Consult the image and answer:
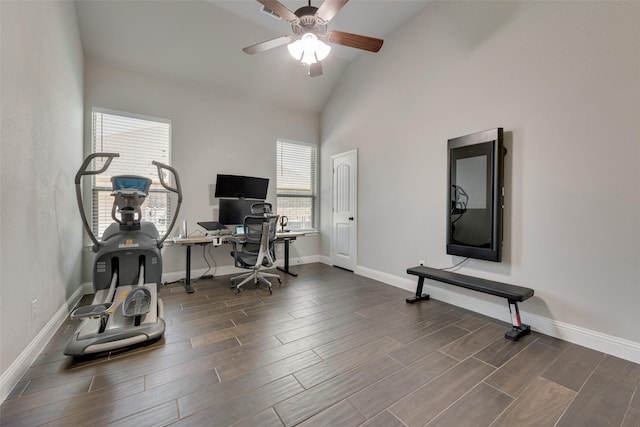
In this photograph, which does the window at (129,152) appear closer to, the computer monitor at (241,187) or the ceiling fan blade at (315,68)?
the computer monitor at (241,187)

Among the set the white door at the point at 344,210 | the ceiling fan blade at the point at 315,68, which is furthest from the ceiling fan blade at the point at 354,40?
the white door at the point at 344,210

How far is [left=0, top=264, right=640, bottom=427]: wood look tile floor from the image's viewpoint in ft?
4.87

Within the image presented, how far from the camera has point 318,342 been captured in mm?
2299

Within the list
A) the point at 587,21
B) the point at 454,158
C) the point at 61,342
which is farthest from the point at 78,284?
the point at 587,21

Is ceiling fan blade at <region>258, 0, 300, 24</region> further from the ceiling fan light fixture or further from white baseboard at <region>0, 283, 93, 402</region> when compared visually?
white baseboard at <region>0, 283, 93, 402</region>

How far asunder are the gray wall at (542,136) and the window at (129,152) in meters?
3.51

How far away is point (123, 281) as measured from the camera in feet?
9.04

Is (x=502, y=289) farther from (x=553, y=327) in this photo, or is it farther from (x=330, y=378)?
(x=330, y=378)

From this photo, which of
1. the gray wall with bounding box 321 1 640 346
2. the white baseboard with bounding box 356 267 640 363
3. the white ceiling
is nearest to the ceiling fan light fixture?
the white ceiling

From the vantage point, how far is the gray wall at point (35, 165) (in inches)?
65.3

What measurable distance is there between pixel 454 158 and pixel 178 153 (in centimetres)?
391

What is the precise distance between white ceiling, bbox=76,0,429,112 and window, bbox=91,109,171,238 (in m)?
0.75

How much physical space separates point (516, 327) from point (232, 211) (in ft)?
12.6

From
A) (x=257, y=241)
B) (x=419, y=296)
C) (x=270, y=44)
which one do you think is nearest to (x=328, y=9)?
(x=270, y=44)
